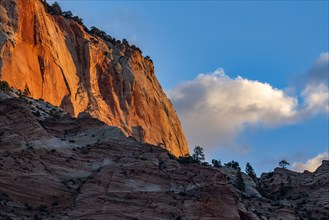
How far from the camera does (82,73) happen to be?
109750 mm

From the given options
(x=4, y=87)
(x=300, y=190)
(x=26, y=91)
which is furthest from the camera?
(x=26, y=91)

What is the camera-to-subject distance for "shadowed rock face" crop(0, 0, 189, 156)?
3693 inches

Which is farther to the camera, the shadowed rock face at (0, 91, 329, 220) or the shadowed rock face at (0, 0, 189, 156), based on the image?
the shadowed rock face at (0, 0, 189, 156)

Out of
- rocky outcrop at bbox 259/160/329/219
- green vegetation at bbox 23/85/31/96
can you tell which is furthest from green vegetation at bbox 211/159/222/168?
green vegetation at bbox 23/85/31/96

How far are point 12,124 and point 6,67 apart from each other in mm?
23625

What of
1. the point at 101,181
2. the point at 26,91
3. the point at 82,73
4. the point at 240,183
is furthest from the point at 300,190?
the point at 82,73

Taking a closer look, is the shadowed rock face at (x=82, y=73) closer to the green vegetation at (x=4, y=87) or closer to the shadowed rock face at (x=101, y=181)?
the green vegetation at (x=4, y=87)

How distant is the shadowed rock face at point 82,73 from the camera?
93.8 metres

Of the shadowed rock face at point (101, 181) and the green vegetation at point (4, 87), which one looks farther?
the green vegetation at point (4, 87)

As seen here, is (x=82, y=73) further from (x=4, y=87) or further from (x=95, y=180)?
(x=95, y=180)

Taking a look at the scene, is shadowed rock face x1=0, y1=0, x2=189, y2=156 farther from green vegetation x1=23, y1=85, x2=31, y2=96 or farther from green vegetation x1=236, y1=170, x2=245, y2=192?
green vegetation x1=236, y1=170, x2=245, y2=192

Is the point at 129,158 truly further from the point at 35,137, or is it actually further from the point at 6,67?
the point at 6,67

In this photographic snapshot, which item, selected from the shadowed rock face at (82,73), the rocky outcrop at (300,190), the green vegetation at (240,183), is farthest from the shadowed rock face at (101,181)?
the shadowed rock face at (82,73)

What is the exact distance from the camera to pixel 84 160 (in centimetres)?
6550
